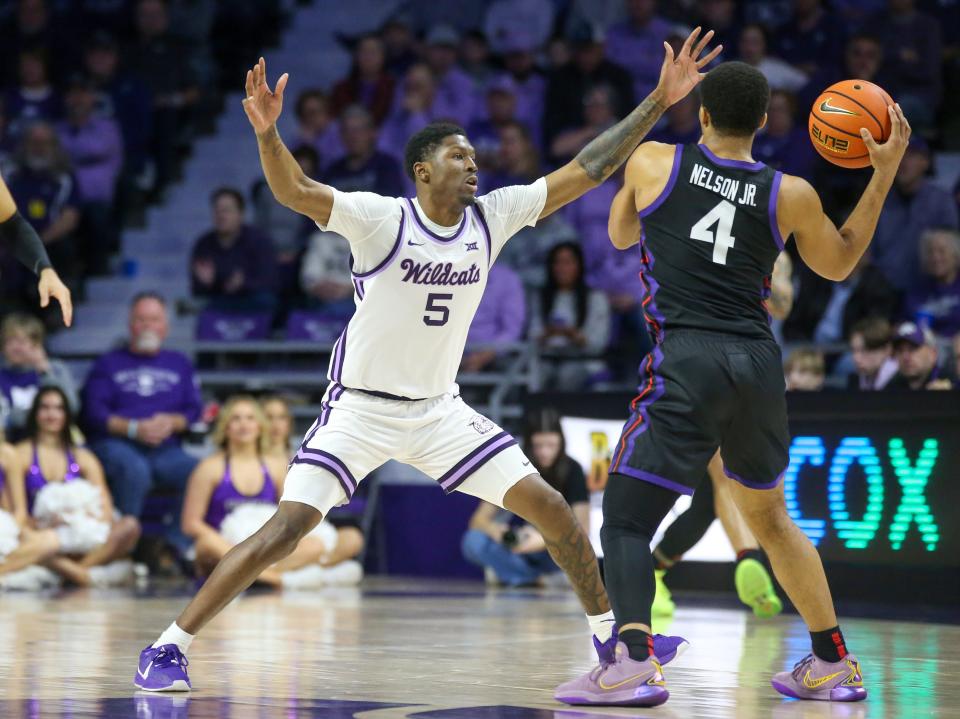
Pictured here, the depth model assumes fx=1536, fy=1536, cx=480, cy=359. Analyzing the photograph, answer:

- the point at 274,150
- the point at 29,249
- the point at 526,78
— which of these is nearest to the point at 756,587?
the point at 274,150

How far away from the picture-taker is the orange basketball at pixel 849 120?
18.6ft

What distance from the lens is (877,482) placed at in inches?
386

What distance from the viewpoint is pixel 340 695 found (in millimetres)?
5504

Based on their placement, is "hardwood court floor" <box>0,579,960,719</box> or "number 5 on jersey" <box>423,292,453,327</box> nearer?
"hardwood court floor" <box>0,579,960,719</box>

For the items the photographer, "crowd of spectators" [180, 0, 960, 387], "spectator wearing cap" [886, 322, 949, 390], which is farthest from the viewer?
"crowd of spectators" [180, 0, 960, 387]

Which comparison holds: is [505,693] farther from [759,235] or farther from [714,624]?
[714,624]

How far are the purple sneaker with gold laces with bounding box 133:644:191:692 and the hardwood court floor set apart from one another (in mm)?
84

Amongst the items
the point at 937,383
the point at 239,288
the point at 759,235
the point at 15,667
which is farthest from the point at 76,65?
the point at 759,235

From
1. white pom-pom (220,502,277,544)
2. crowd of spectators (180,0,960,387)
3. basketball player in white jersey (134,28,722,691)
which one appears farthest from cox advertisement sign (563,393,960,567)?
basketball player in white jersey (134,28,722,691)

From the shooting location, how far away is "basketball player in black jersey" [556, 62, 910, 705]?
17.5 ft

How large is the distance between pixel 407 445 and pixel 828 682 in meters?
1.80

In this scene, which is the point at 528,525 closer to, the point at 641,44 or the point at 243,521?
the point at 243,521

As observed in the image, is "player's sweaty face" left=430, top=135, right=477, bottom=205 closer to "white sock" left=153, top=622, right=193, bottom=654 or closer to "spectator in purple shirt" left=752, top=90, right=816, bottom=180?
"white sock" left=153, top=622, right=193, bottom=654

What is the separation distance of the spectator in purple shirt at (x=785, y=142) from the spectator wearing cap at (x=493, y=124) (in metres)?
2.52
